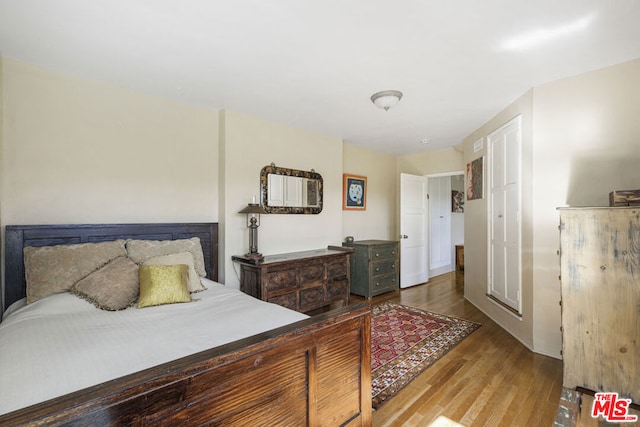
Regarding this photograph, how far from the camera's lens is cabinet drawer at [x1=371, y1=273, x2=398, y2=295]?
4.57 m

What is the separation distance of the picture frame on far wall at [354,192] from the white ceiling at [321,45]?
1.94 m

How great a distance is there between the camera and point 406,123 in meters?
3.79

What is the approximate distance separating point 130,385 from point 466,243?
174 inches

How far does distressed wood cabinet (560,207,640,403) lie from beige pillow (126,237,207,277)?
9.88ft

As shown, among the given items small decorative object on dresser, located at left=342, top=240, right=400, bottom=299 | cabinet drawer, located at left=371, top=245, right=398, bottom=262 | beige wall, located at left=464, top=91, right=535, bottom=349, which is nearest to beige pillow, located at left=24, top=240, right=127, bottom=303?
small decorative object on dresser, located at left=342, top=240, right=400, bottom=299

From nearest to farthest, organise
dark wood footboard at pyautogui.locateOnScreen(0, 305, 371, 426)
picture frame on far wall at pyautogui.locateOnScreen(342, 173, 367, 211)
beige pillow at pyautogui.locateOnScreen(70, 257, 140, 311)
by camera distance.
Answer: dark wood footboard at pyautogui.locateOnScreen(0, 305, 371, 426) → beige pillow at pyautogui.locateOnScreen(70, 257, 140, 311) → picture frame on far wall at pyautogui.locateOnScreen(342, 173, 367, 211)

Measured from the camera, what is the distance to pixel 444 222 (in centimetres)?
660

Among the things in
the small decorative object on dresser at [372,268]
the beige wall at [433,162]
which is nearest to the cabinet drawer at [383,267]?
the small decorative object on dresser at [372,268]

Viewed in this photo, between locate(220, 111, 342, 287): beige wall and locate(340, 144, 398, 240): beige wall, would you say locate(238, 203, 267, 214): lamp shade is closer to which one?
locate(220, 111, 342, 287): beige wall

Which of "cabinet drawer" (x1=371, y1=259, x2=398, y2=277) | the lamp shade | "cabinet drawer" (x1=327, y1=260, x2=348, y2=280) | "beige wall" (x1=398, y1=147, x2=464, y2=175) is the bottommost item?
"cabinet drawer" (x1=371, y1=259, x2=398, y2=277)

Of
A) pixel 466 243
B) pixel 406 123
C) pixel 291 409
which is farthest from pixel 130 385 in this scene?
pixel 466 243

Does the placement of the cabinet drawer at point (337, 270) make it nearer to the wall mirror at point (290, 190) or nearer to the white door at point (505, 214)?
the wall mirror at point (290, 190)

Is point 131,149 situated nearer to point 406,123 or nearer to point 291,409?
point 291,409

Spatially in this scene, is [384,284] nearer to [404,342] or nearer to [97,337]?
[404,342]
